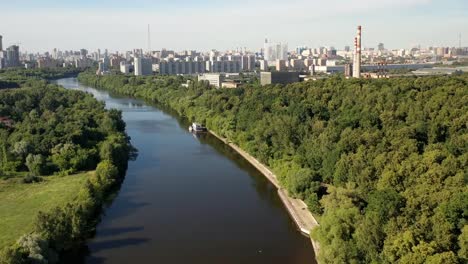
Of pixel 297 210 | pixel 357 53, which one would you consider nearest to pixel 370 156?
pixel 297 210

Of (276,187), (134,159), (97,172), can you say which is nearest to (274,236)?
(276,187)

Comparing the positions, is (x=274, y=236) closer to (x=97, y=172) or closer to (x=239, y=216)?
(x=239, y=216)

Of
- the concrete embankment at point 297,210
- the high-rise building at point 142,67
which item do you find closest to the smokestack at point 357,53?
the concrete embankment at point 297,210

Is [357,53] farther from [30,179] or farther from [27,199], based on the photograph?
[27,199]

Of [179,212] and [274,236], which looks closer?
[274,236]

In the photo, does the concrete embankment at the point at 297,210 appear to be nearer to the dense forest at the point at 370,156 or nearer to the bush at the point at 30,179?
the dense forest at the point at 370,156
